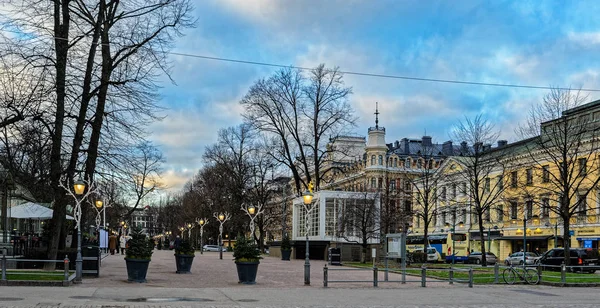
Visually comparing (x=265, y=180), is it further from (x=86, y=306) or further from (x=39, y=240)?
(x=86, y=306)

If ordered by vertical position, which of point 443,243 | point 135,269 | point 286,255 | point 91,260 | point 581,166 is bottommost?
point 286,255

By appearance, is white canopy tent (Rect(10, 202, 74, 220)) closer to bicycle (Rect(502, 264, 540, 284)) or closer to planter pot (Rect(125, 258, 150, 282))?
planter pot (Rect(125, 258, 150, 282))

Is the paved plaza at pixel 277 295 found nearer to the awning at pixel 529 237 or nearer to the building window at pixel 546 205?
the building window at pixel 546 205

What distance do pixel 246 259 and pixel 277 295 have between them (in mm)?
4014

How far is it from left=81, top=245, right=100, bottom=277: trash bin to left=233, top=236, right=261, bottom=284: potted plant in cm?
523

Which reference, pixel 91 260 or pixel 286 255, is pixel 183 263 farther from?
pixel 286 255

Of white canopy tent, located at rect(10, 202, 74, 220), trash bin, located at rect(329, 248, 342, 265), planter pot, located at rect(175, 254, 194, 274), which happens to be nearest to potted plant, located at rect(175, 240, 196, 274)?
planter pot, located at rect(175, 254, 194, 274)

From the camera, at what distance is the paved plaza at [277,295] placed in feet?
53.0

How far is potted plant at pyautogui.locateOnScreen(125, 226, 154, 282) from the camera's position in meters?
22.3

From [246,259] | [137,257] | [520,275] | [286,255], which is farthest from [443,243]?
[137,257]

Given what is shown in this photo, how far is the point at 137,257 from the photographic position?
880 inches

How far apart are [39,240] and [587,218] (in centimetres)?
4217

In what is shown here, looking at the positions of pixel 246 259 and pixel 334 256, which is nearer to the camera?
pixel 246 259

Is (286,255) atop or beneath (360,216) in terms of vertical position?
beneath
